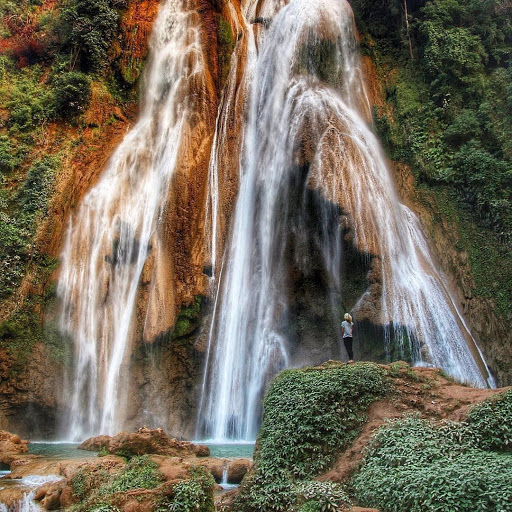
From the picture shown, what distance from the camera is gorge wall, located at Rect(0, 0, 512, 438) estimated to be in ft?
52.6

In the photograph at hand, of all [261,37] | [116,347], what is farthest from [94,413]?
[261,37]

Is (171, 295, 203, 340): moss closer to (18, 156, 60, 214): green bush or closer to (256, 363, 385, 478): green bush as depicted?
(18, 156, 60, 214): green bush

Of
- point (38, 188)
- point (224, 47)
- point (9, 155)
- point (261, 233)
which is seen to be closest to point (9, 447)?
point (261, 233)

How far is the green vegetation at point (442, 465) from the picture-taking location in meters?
6.26

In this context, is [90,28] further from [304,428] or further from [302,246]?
[304,428]

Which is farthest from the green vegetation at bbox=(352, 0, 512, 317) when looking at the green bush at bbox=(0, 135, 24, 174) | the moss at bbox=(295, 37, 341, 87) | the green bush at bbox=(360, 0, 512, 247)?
the green bush at bbox=(0, 135, 24, 174)

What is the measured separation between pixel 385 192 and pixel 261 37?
1095 cm

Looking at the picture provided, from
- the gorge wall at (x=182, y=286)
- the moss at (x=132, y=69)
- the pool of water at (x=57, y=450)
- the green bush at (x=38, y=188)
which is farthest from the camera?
the moss at (x=132, y=69)

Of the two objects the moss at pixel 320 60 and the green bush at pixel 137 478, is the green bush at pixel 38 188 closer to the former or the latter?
the moss at pixel 320 60

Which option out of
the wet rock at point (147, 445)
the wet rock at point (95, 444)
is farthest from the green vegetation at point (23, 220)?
the wet rock at point (147, 445)

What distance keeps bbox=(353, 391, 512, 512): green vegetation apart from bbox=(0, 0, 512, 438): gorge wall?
6.54m

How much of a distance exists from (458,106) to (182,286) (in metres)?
13.4

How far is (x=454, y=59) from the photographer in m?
20.6

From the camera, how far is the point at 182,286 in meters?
17.8
